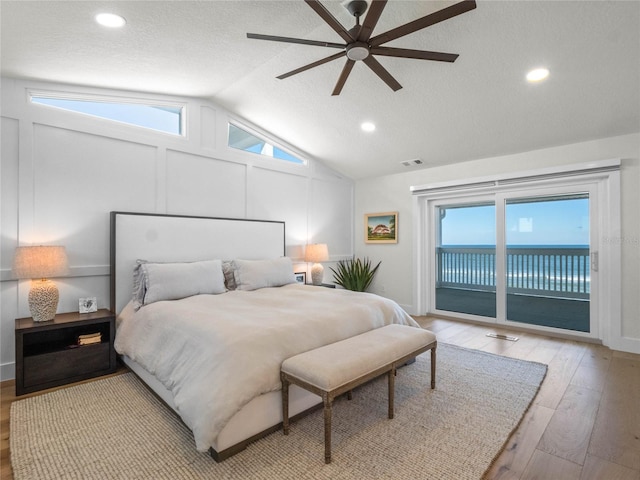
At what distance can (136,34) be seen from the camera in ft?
7.99

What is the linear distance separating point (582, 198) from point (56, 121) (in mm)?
5685

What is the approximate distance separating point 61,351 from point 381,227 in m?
4.43

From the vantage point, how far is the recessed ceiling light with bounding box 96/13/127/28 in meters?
2.19

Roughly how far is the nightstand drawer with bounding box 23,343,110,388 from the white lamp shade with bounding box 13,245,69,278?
65 centimetres

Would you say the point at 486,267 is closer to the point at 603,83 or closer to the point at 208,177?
the point at 603,83

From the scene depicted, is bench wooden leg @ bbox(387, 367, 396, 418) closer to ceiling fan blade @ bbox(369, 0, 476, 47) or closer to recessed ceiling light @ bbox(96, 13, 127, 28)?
ceiling fan blade @ bbox(369, 0, 476, 47)

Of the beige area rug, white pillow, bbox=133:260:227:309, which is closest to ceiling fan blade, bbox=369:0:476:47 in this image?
the beige area rug

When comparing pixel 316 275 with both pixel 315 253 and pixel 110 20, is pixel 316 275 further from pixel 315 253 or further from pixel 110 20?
pixel 110 20

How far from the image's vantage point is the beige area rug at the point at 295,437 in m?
1.67

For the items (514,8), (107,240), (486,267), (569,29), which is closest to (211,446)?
(107,240)

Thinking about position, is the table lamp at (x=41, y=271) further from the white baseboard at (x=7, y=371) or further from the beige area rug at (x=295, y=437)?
the beige area rug at (x=295, y=437)

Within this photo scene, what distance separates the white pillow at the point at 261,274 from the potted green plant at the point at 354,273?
145 centimetres

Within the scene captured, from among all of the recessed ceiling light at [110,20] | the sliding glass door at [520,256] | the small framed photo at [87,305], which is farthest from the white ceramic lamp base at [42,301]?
the sliding glass door at [520,256]

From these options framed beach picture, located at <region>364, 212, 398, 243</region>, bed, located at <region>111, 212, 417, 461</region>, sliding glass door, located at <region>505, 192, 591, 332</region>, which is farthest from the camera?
framed beach picture, located at <region>364, 212, 398, 243</region>
